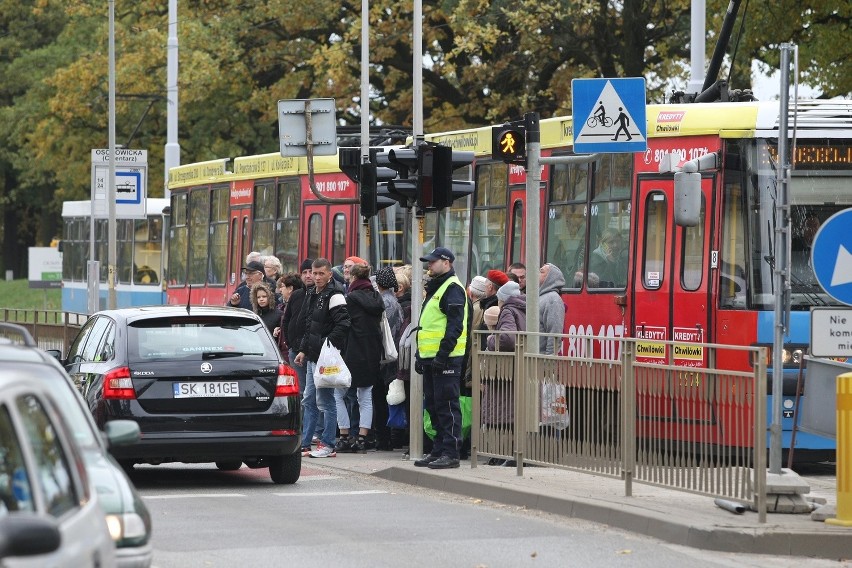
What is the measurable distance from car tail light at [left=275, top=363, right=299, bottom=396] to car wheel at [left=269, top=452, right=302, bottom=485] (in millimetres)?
565

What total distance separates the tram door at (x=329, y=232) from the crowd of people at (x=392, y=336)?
5569 mm

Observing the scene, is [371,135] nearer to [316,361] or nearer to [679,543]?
[316,361]

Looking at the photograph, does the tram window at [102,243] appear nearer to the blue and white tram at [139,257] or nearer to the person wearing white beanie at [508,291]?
the blue and white tram at [139,257]

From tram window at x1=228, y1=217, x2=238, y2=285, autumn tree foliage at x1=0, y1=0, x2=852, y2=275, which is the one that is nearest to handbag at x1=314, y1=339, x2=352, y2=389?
autumn tree foliage at x1=0, y1=0, x2=852, y2=275

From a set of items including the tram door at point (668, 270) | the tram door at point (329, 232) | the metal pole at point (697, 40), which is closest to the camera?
the tram door at point (668, 270)

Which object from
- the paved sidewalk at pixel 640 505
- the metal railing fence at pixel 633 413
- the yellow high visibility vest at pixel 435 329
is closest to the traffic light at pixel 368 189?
the yellow high visibility vest at pixel 435 329

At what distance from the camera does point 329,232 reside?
995 inches

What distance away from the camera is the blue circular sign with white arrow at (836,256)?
10734 mm

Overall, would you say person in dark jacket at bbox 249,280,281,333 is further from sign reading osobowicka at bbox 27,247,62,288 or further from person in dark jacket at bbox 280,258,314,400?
sign reading osobowicka at bbox 27,247,62,288

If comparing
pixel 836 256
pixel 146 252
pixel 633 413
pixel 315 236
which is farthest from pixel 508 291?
pixel 146 252

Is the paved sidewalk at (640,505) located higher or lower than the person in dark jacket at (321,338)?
lower

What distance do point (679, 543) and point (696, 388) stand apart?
1141 mm

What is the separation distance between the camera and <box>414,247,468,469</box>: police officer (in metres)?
14.3

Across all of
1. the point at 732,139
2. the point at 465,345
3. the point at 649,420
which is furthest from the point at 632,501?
the point at 732,139
